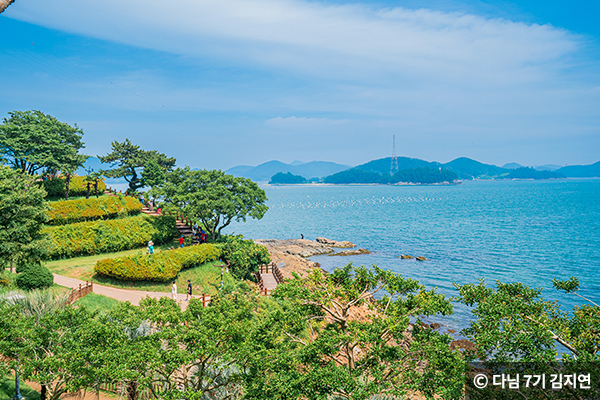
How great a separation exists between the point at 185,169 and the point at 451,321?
99.8 feet

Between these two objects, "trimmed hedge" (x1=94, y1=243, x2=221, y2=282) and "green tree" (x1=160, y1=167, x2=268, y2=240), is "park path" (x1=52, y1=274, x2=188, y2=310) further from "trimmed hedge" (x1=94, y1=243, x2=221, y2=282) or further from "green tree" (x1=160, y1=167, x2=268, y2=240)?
"green tree" (x1=160, y1=167, x2=268, y2=240)

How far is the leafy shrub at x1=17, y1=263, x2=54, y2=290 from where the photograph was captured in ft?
68.2

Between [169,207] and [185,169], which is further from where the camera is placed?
[185,169]

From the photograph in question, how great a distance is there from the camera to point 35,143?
34469mm

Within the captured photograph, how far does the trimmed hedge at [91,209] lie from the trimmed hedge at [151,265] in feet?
22.5

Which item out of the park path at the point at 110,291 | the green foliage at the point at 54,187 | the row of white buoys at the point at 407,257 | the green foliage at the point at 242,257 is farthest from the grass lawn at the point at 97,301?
the row of white buoys at the point at 407,257

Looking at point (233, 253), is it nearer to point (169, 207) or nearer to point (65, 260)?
point (169, 207)

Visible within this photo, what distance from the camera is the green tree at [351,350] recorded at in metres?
10.2

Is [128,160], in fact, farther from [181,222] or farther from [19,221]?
[19,221]

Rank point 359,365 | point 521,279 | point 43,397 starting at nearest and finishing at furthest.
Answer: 1. point 359,365
2. point 43,397
3. point 521,279

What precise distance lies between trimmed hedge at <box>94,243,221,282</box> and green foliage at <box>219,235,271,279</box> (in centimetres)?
293

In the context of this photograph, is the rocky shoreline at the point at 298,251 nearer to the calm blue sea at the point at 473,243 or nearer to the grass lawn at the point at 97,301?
the calm blue sea at the point at 473,243

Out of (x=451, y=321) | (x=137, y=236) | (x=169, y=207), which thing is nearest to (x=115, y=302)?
(x=137, y=236)

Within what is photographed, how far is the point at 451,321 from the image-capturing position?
31.7m
